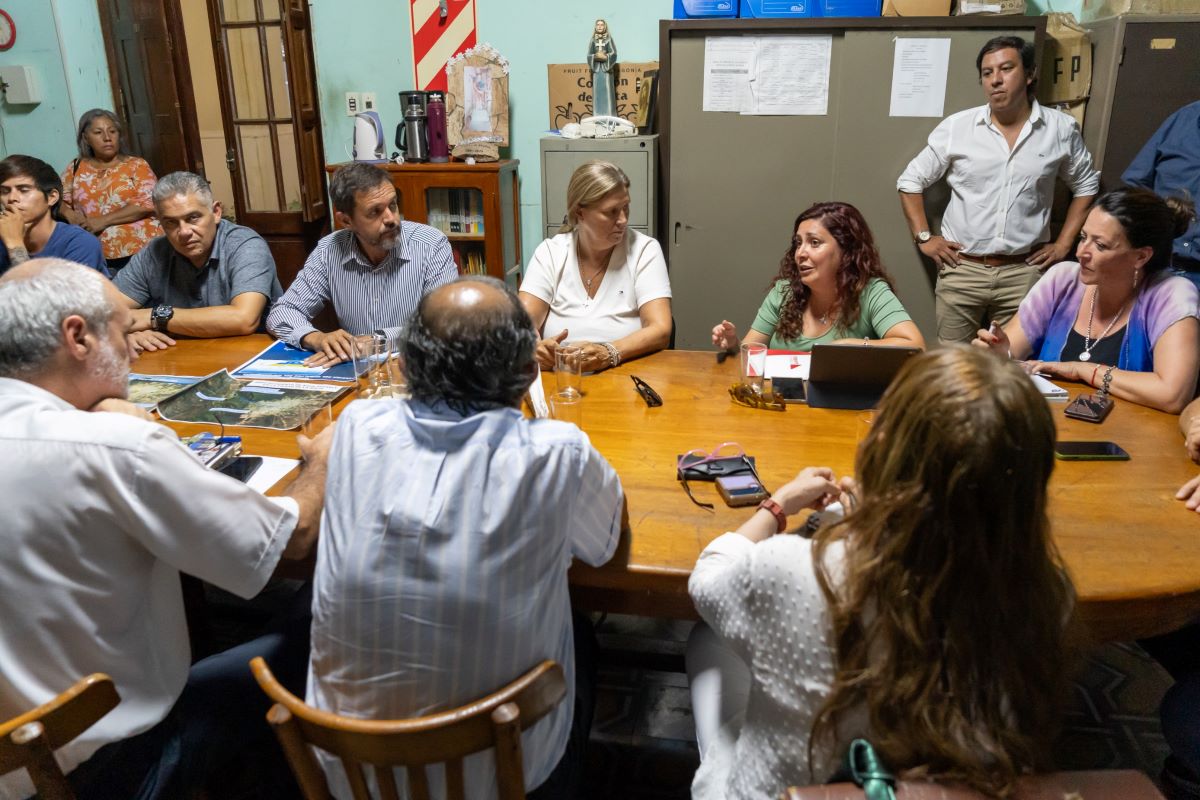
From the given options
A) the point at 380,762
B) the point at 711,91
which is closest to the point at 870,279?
the point at 711,91

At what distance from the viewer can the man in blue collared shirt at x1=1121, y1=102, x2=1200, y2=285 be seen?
9.56ft

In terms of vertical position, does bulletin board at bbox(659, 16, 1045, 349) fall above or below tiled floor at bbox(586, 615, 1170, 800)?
above

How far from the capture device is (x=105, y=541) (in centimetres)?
113

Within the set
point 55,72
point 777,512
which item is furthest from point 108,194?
point 777,512

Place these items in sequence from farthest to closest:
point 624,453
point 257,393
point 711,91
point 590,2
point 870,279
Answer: point 590,2, point 711,91, point 870,279, point 257,393, point 624,453

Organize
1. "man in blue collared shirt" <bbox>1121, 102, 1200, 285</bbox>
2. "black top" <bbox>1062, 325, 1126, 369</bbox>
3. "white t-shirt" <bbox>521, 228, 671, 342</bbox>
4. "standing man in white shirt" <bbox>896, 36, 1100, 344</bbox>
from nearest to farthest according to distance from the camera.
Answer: "black top" <bbox>1062, 325, 1126, 369</bbox> → "white t-shirt" <bbox>521, 228, 671, 342</bbox> → "man in blue collared shirt" <bbox>1121, 102, 1200, 285</bbox> → "standing man in white shirt" <bbox>896, 36, 1100, 344</bbox>

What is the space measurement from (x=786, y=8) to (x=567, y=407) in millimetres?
2532

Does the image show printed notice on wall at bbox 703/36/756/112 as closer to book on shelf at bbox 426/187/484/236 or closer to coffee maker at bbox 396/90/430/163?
book on shelf at bbox 426/187/484/236

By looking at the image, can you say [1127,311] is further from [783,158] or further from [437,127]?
[437,127]

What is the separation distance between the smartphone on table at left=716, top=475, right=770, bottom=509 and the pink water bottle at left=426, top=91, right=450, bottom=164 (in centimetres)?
293

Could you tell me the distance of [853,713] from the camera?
98 centimetres

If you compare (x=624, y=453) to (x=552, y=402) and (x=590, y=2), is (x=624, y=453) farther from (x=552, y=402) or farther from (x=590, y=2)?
(x=590, y=2)

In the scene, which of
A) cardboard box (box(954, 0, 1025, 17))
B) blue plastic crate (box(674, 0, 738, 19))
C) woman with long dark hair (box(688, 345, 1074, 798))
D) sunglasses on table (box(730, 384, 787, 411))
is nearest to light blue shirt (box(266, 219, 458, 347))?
sunglasses on table (box(730, 384, 787, 411))

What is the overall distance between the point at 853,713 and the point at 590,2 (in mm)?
3720
